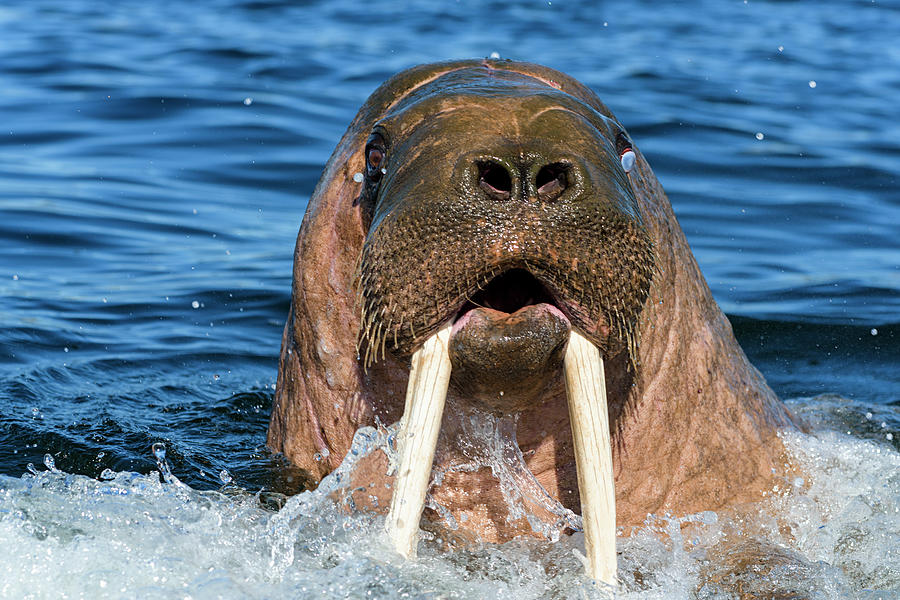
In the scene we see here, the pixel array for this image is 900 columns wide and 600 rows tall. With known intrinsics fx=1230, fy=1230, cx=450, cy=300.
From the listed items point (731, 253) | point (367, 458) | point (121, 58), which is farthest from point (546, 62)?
point (367, 458)

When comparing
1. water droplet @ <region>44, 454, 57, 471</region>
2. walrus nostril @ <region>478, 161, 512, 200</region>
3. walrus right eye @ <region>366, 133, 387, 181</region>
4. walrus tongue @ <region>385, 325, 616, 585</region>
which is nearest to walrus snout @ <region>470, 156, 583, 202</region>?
walrus nostril @ <region>478, 161, 512, 200</region>

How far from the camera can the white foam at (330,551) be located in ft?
12.5

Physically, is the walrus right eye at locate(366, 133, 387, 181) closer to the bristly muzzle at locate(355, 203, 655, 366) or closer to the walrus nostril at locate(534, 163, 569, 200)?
the bristly muzzle at locate(355, 203, 655, 366)

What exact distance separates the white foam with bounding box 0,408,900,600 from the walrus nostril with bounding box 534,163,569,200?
3.93 ft

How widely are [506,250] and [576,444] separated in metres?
0.65

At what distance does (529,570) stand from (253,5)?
66.8 feet

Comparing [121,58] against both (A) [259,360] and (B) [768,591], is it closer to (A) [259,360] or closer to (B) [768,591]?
(A) [259,360]

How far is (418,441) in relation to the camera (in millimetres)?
3668

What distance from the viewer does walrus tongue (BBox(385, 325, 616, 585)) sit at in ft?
12.1

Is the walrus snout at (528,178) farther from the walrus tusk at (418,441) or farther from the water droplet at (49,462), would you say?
the water droplet at (49,462)

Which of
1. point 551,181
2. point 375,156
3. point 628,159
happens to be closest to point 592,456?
point 551,181

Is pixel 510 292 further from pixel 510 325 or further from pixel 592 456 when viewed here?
pixel 592 456

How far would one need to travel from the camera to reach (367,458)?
4426 mm

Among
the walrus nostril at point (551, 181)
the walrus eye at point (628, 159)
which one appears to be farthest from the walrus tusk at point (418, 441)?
the walrus eye at point (628, 159)
